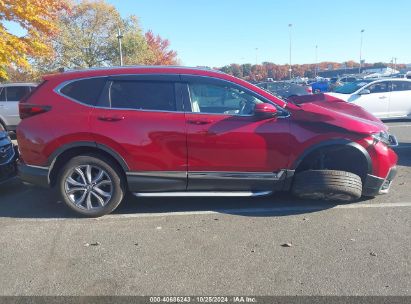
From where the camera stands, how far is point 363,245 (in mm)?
3568

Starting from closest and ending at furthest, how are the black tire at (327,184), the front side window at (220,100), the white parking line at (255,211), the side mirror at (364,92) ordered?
1. the black tire at (327,184)
2. the front side window at (220,100)
3. the white parking line at (255,211)
4. the side mirror at (364,92)

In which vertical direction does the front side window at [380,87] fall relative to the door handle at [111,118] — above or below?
above

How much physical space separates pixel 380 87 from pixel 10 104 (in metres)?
12.1

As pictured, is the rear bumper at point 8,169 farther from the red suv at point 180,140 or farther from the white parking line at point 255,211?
the white parking line at point 255,211

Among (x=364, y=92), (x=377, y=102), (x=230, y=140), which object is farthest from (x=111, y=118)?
(x=377, y=102)

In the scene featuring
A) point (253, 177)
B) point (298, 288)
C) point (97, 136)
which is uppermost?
point (97, 136)

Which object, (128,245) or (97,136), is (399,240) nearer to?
(128,245)

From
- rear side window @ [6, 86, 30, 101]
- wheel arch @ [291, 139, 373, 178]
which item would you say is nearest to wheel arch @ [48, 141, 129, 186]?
wheel arch @ [291, 139, 373, 178]

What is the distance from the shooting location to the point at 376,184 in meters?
4.42

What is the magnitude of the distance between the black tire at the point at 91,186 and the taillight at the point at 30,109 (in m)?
0.71

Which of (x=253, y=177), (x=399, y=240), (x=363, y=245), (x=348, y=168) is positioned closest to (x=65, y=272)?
(x=253, y=177)

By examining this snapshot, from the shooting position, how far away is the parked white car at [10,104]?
10802 mm

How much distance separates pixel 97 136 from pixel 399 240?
3.53 meters

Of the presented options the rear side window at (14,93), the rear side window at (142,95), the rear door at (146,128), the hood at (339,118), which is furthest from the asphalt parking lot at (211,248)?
the rear side window at (14,93)
